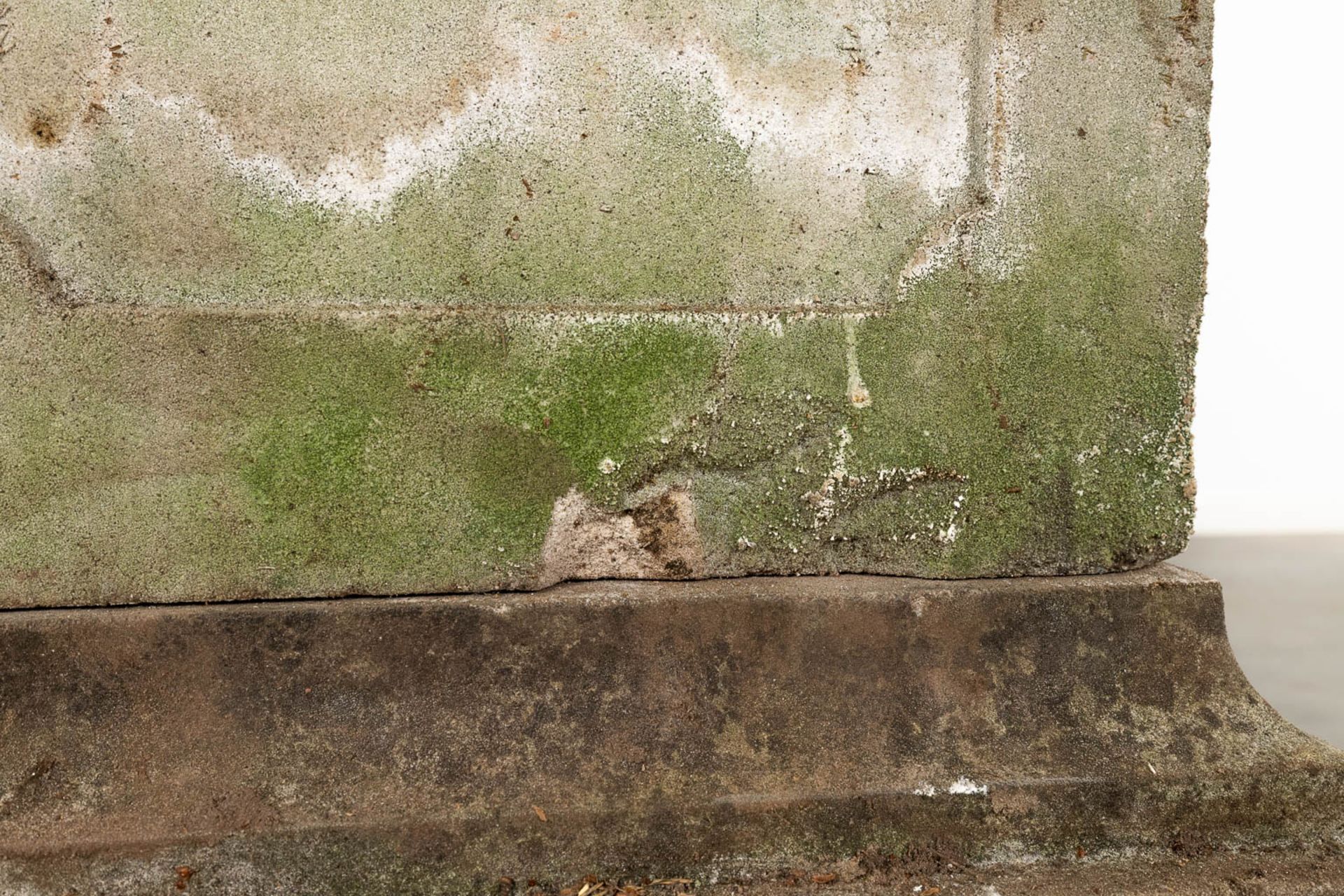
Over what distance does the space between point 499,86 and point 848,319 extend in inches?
37.5

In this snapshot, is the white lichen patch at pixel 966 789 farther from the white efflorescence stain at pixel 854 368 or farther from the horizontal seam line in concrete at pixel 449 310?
the horizontal seam line in concrete at pixel 449 310

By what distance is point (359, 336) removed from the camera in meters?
1.84

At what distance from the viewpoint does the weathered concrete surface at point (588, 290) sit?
1.79 metres

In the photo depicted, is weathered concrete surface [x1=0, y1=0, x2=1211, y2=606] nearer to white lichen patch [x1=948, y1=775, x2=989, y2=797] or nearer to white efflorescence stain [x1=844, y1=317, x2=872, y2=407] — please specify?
white efflorescence stain [x1=844, y1=317, x2=872, y2=407]

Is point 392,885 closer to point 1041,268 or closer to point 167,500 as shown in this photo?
point 167,500

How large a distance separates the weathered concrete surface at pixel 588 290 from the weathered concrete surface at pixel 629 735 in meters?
0.12

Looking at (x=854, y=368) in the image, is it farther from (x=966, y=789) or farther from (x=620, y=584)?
(x=966, y=789)

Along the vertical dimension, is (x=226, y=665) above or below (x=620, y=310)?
below

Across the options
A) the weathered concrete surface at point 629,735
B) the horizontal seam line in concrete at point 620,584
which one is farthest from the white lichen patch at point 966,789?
the horizontal seam line in concrete at point 620,584

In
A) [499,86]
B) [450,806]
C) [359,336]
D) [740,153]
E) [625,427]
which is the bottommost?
[450,806]

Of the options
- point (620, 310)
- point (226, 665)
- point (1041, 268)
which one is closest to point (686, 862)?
point (226, 665)

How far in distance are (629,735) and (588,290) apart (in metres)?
1.00

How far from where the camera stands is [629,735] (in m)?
1.80

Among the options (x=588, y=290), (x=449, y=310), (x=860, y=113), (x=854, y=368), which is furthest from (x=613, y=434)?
(x=860, y=113)
